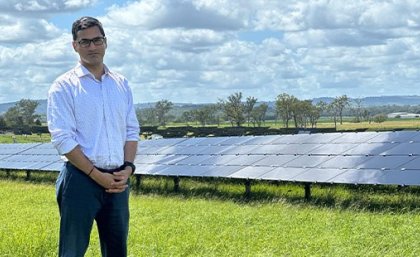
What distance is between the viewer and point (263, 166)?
12953 millimetres

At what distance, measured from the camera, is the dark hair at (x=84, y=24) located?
377 centimetres

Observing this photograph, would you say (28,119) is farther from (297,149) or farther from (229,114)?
(297,149)

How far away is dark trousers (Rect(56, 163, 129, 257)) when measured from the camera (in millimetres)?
3711

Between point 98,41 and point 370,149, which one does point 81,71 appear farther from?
point 370,149

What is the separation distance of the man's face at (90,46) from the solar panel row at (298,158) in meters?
7.18


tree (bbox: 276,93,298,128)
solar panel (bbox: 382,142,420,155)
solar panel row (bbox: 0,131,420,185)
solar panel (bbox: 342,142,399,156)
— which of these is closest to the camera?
solar panel row (bbox: 0,131,420,185)

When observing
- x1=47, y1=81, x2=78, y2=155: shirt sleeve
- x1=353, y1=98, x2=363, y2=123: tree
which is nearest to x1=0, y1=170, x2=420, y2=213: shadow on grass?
x1=47, y1=81, x2=78, y2=155: shirt sleeve

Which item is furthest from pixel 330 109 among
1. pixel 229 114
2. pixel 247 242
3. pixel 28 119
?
pixel 247 242

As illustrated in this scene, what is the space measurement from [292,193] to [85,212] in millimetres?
8950

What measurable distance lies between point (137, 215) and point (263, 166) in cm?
401

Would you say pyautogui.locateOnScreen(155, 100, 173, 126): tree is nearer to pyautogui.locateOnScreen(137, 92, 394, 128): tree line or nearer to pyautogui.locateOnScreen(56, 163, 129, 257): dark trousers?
pyautogui.locateOnScreen(137, 92, 394, 128): tree line

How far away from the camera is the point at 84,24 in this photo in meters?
3.77

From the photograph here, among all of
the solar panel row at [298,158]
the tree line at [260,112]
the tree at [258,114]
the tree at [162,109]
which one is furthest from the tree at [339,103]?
the solar panel row at [298,158]

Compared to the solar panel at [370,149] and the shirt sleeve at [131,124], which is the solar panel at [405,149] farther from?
the shirt sleeve at [131,124]
